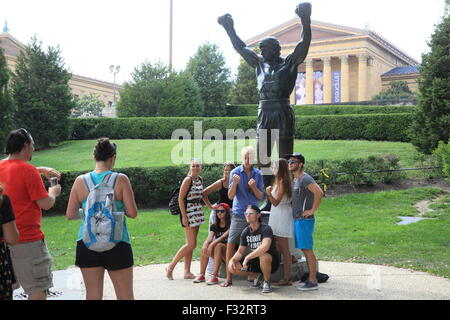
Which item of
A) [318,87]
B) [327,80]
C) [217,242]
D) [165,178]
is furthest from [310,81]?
[217,242]

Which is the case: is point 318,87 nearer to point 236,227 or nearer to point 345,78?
point 345,78

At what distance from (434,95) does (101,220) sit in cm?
1714

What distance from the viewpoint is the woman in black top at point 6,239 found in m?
3.47

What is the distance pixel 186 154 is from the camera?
23.7 metres

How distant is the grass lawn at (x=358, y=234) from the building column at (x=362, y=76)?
47.6 meters

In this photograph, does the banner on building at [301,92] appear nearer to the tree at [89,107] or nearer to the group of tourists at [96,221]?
the tree at [89,107]

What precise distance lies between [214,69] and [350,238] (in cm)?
3256

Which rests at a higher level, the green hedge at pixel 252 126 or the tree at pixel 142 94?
the tree at pixel 142 94

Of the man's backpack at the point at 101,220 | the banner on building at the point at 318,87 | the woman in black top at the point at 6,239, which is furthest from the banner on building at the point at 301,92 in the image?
the woman in black top at the point at 6,239

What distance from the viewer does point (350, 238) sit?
9562 millimetres

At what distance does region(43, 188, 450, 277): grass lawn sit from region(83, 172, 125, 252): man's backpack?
14.3 ft

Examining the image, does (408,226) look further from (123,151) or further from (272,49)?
(123,151)

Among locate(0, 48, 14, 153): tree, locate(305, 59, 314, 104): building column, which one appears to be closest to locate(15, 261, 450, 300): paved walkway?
locate(0, 48, 14, 153): tree

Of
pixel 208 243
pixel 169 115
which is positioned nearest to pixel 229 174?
pixel 208 243
